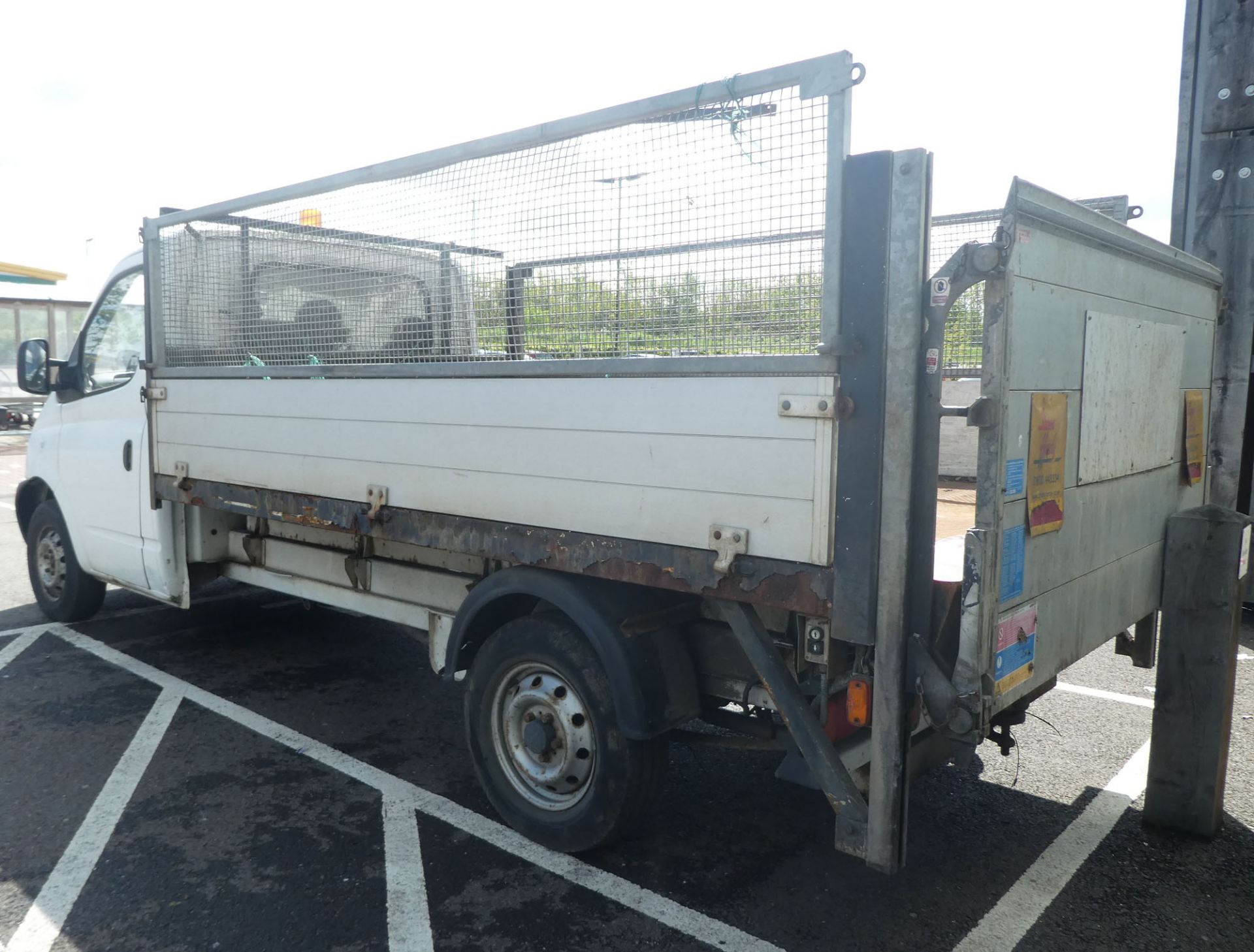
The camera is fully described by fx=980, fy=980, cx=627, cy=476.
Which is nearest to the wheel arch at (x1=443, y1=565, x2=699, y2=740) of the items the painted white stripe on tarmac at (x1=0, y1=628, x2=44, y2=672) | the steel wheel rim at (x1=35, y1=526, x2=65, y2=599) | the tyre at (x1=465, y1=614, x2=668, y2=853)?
the tyre at (x1=465, y1=614, x2=668, y2=853)

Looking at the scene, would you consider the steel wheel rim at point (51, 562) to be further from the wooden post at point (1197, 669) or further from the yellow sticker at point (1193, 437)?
the yellow sticker at point (1193, 437)

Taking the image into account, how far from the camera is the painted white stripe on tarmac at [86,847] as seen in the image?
10.2 feet

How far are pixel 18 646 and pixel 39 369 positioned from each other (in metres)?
1.78

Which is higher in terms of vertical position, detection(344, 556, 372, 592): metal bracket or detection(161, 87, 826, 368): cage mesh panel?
detection(161, 87, 826, 368): cage mesh panel

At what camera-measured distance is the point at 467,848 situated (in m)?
3.65

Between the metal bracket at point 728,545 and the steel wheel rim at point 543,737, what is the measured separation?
2.67 ft

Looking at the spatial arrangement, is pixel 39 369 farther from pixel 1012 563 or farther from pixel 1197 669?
pixel 1197 669

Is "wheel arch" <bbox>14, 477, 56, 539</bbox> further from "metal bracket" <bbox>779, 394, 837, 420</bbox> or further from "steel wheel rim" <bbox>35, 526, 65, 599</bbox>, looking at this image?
"metal bracket" <bbox>779, 394, 837, 420</bbox>

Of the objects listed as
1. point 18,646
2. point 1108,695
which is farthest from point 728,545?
point 18,646

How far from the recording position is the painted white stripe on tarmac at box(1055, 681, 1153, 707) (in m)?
5.26

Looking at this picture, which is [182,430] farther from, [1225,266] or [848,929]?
[1225,266]

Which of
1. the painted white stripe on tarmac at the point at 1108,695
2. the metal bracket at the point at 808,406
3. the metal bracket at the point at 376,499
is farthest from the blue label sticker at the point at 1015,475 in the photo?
the painted white stripe on tarmac at the point at 1108,695

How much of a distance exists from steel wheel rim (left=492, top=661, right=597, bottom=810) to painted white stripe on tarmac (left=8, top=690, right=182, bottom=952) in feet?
4.94

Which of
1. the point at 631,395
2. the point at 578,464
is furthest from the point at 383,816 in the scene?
the point at 631,395
